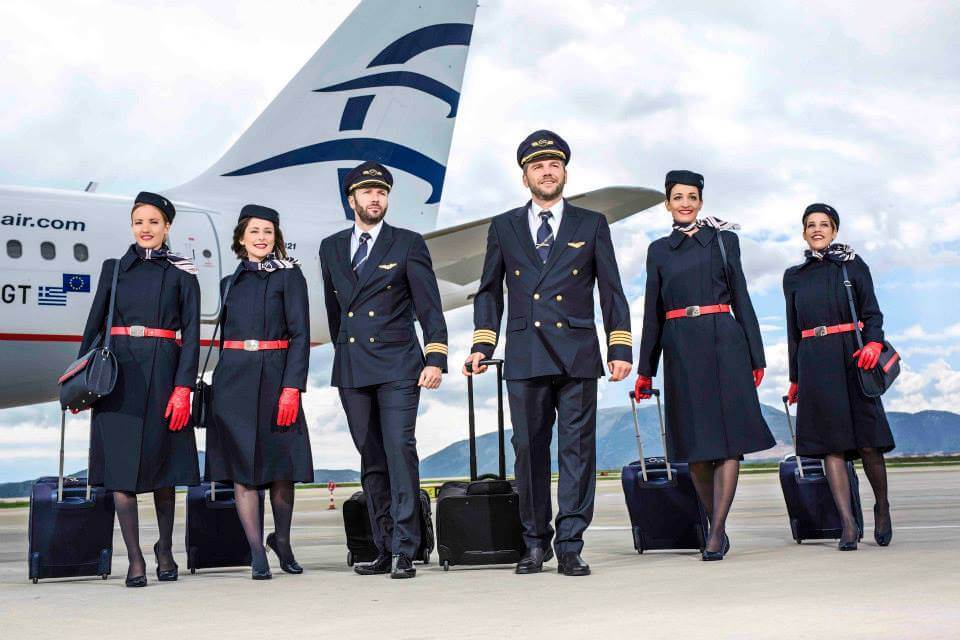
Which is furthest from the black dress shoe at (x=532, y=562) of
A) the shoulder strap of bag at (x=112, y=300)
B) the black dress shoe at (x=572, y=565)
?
the shoulder strap of bag at (x=112, y=300)

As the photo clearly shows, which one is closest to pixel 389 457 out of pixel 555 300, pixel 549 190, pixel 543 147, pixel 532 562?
pixel 532 562

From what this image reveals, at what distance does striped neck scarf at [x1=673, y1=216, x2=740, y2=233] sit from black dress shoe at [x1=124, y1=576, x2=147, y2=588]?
2.82 metres

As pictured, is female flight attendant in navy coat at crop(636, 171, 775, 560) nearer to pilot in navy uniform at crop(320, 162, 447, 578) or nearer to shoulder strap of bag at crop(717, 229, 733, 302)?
shoulder strap of bag at crop(717, 229, 733, 302)

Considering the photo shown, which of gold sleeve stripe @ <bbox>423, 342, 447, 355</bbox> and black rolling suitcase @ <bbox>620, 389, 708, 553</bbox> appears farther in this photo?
black rolling suitcase @ <bbox>620, 389, 708, 553</bbox>

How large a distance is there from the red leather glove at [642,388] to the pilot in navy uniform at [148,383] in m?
2.00

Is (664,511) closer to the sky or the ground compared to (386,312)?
closer to the ground

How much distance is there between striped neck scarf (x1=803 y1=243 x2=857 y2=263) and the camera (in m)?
5.21

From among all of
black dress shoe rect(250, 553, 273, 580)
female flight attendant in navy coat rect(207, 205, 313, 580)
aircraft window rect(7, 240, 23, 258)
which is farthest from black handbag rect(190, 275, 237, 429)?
aircraft window rect(7, 240, 23, 258)

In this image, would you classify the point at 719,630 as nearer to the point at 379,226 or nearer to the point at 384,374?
the point at 384,374

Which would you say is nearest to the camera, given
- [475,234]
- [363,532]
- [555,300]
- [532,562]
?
[532,562]

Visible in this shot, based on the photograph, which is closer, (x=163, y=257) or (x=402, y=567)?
(x=402, y=567)

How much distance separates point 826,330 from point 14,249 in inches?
280

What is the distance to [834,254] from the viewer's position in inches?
206

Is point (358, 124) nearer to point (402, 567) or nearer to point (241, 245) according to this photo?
point (241, 245)
